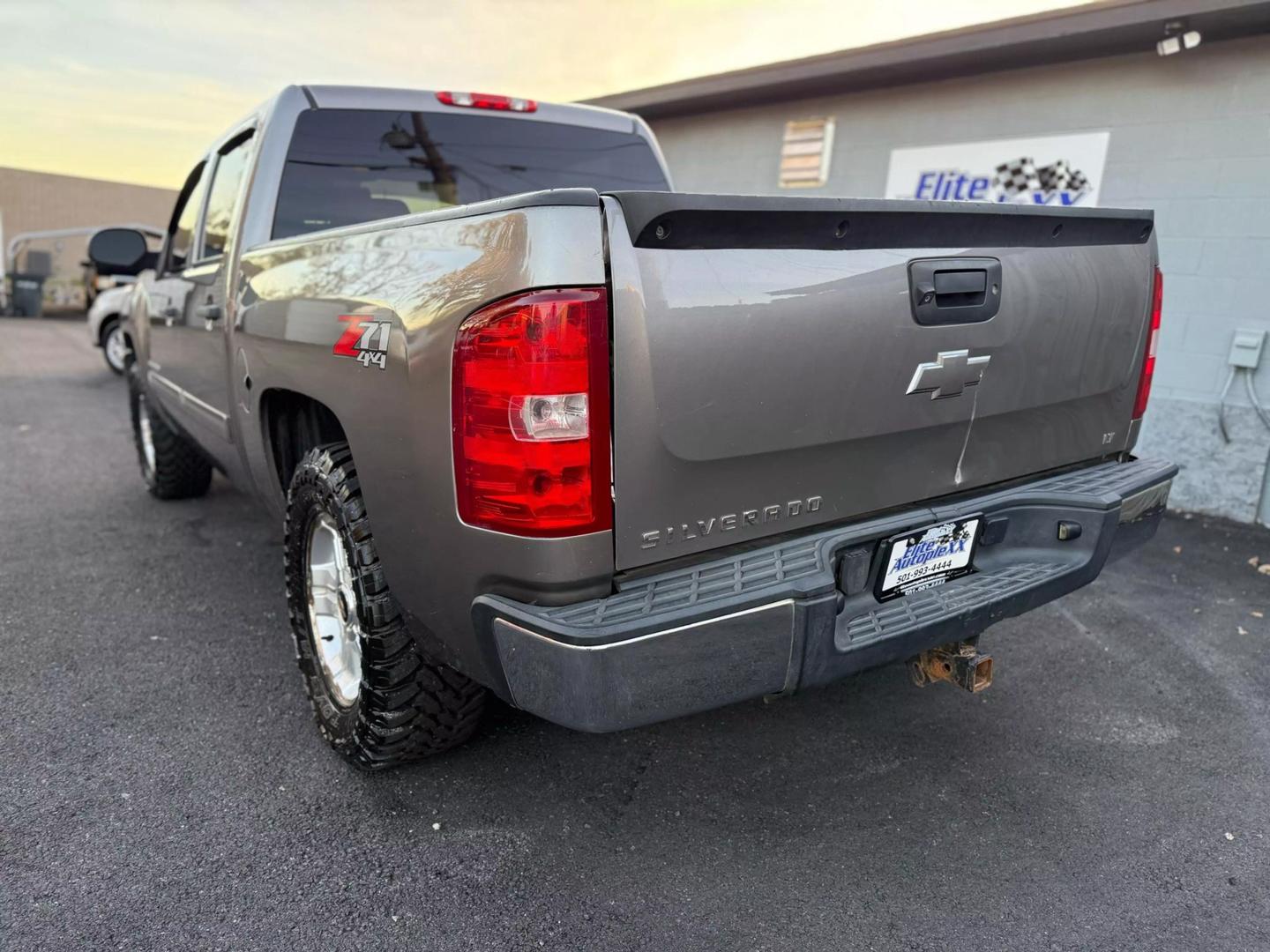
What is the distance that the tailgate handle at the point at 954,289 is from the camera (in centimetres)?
211

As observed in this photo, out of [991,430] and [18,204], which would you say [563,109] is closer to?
[991,430]

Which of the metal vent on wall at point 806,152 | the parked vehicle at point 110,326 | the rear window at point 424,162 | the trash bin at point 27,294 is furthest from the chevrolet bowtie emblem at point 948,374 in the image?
the trash bin at point 27,294

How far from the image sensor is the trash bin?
19797mm

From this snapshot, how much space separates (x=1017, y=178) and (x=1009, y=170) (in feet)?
0.31

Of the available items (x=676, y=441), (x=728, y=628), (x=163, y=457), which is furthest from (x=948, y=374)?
(x=163, y=457)

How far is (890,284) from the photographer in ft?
6.77

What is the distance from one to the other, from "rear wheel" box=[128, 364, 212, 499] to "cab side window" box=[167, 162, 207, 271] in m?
0.88

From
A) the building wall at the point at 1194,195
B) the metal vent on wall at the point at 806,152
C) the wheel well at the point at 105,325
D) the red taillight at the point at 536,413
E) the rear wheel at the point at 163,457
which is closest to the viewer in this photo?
the red taillight at the point at 536,413

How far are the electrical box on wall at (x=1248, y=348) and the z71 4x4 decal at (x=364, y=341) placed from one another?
5.58 m

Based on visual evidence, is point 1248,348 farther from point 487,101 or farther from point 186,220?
point 186,220

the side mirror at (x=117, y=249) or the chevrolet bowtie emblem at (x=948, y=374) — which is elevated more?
the side mirror at (x=117, y=249)

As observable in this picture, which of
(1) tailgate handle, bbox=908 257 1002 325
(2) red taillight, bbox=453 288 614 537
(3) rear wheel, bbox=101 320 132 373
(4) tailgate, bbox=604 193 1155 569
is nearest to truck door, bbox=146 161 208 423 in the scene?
(2) red taillight, bbox=453 288 614 537

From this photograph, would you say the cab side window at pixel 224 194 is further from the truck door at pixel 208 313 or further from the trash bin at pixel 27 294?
the trash bin at pixel 27 294

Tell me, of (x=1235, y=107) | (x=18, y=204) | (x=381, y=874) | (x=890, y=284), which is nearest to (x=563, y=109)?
(x=890, y=284)
